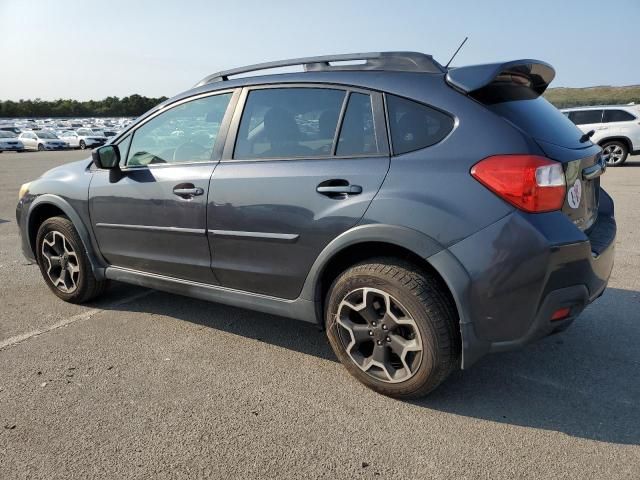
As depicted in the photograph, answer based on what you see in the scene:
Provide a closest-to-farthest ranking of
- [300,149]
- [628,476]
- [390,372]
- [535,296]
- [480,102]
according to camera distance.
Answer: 1. [628,476]
2. [535,296]
3. [480,102]
4. [390,372]
5. [300,149]

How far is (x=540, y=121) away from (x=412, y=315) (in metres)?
1.20

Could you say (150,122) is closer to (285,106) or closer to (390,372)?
(285,106)

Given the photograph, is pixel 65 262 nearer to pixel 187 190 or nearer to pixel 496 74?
pixel 187 190

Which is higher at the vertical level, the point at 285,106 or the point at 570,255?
the point at 285,106

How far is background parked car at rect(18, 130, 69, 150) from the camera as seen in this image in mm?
36938

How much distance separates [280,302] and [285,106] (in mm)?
1198

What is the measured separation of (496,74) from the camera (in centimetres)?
270

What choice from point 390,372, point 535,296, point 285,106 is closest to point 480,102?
point 535,296

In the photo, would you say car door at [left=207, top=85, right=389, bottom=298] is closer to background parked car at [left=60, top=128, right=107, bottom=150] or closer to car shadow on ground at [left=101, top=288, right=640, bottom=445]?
car shadow on ground at [left=101, top=288, right=640, bottom=445]

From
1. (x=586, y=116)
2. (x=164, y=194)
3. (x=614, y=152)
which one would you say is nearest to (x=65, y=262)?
(x=164, y=194)

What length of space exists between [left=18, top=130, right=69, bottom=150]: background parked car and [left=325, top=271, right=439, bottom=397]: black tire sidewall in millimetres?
39442

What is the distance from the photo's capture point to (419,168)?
2689mm

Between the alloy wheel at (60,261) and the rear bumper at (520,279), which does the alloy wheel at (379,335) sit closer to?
the rear bumper at (520,279)

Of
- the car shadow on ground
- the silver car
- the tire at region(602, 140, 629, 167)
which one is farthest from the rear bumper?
the tire at region(602, 140, 629, 167)
